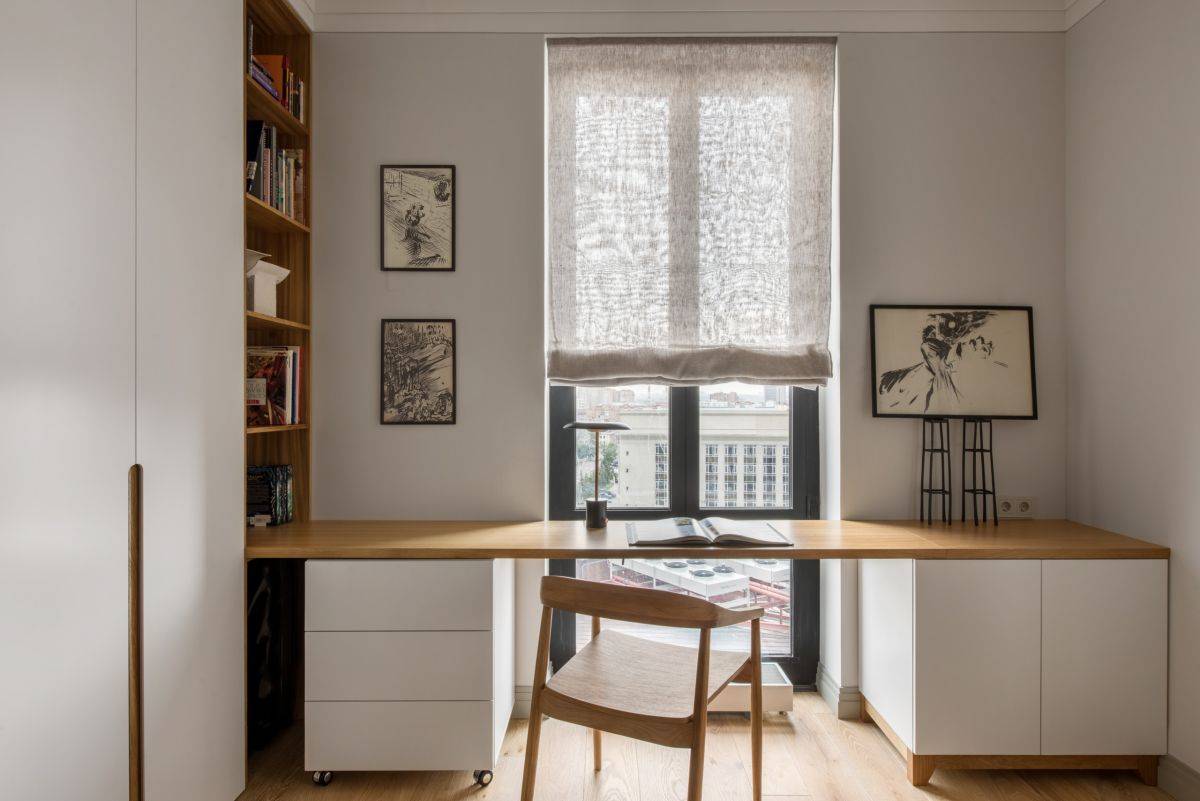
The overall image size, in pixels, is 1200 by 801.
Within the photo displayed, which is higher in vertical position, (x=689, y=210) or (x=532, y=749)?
(x=689, y=210)

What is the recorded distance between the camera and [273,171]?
7.20 ft

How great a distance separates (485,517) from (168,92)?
1.58 m

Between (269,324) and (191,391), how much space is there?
623 mm

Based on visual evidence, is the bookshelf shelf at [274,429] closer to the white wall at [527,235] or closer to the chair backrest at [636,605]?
the white wall at [527,235]

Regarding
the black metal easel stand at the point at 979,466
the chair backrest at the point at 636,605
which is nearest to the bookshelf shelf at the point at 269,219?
the chair backrest at the point at 636,605

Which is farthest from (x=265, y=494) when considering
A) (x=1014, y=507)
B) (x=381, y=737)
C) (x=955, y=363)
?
(x=1014, y=507)

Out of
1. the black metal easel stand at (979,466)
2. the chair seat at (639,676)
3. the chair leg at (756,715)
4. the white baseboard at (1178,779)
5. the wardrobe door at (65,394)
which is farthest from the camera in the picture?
the black metal easel stand at (979,466)

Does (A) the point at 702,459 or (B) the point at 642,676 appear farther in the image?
(A) the point at 702,459

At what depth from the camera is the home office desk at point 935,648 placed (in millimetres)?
1979

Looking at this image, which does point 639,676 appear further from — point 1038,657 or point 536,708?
point 1038,657

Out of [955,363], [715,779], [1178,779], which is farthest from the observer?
[955,363]

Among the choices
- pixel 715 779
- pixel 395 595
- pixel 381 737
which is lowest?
pixel 715 779

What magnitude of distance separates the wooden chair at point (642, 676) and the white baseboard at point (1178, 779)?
1.27m

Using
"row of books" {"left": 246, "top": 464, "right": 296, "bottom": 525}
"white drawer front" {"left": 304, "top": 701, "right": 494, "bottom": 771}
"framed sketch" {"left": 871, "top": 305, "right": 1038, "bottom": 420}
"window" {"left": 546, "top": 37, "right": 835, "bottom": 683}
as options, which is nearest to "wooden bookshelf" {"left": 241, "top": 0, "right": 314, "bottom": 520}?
"row of books" {"left": 246, "top": 464, "right": 296, "bottom": 525}
